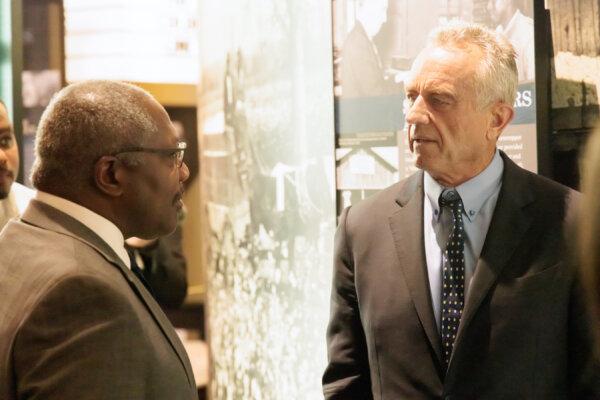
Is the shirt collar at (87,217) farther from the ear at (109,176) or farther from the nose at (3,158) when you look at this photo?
the nose at (3,158)

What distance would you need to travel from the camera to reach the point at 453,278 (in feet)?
7.25

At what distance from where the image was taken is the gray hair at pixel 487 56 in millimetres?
2230

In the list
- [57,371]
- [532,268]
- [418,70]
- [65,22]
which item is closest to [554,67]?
[418,70]

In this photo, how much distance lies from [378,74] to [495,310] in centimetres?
115

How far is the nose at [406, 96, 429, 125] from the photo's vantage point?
89.0 inches

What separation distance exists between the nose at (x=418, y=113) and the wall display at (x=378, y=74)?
0.42 m

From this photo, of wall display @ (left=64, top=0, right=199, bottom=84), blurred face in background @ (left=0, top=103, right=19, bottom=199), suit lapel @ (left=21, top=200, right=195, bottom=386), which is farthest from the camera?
wall display @ (left=64, top=0, right=199, bottom=84)

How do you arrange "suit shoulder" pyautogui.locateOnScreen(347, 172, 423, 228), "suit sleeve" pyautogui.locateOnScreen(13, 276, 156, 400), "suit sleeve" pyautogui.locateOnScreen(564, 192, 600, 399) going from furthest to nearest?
"suit shoulder" pyautogui.locateOnScreen(347, 172, 423, 228), "suit sleeve" pyautogui.locateOnScreen(564, 192, 600, 399), "suit sleeve" pyautogui.locateOnScreen(13, 276, 156, 400)

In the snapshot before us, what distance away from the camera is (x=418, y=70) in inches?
89.9

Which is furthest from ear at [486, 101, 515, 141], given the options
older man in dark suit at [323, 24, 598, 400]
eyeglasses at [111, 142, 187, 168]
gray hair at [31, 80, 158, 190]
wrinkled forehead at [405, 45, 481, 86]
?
gray hair at [31, 80, 158, 190]

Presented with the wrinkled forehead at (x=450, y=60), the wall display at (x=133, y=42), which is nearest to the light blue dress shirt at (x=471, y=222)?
the wrinkled forehead at (x=450, y=60)

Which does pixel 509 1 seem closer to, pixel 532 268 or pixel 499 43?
pixel 499 43

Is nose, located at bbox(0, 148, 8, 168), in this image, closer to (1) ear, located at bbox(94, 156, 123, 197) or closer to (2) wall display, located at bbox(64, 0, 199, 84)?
(1) ear, located at bbox(94, 156, 123, 197)

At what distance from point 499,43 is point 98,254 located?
3.66ft
